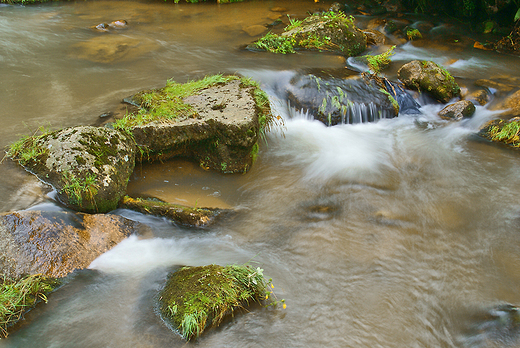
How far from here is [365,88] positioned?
768 centimetres

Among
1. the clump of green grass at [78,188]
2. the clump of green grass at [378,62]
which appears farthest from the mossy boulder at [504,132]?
the clump of green grass at [78,188]

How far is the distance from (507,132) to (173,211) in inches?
239

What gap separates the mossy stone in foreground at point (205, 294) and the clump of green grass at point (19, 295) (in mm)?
1124

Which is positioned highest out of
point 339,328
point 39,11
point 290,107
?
point 39,11

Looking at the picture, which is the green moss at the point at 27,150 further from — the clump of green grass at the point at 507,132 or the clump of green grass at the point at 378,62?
the clump of green grass at the point at 507,132

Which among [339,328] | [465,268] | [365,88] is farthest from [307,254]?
[365,88]

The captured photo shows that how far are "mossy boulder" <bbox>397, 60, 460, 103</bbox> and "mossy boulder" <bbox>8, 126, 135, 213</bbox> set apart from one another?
6.33 m

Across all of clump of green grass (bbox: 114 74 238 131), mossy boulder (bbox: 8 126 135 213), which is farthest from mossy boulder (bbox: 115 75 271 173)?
mossy boulder (bbox: 8 126 135 213)

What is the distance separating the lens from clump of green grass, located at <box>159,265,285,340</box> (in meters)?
3.24

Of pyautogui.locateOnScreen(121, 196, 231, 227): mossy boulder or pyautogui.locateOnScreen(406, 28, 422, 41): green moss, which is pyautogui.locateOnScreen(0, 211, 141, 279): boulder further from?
pyautogui.locateOnScreen(406, 28, 422, 41): green moss

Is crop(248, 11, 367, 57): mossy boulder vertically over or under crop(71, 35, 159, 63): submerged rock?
over

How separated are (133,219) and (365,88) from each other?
5.49 m

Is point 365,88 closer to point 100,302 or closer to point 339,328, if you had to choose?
point 339,328

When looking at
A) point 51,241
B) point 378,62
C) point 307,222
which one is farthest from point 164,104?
point 378,62
